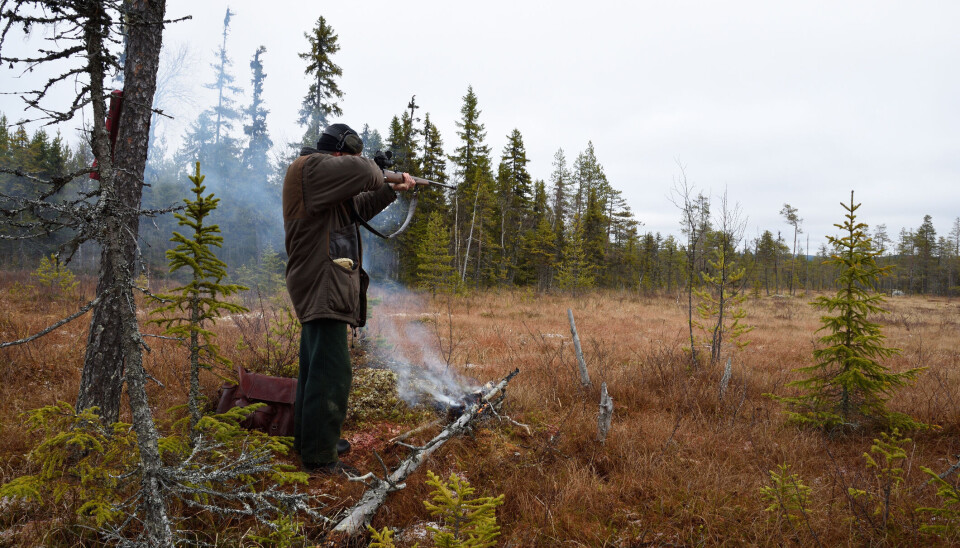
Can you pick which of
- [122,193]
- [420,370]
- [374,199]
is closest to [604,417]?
[420,370]

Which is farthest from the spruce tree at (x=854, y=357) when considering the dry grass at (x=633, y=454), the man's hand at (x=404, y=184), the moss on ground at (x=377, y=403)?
the man's hand at (x=404, y=184)

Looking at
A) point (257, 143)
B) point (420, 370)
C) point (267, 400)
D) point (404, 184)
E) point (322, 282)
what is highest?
point (257, 143)

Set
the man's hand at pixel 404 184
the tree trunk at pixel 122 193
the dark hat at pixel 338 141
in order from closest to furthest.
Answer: the tree trunk at pixel 122 193
the dark hat at pixel 338 141
the man's hand at pixel 404 184

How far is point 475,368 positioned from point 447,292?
41.2 ft

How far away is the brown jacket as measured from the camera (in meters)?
2.73

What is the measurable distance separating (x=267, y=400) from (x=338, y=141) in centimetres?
216

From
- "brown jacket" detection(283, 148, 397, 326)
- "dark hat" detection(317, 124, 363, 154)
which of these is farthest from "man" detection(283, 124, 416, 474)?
"dark hat" detection(317, 124, 363, 154)

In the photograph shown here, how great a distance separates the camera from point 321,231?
2816 millimetres

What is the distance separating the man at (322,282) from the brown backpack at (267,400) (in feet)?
1.54

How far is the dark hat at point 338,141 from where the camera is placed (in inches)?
122

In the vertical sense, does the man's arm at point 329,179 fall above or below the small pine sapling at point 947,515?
above

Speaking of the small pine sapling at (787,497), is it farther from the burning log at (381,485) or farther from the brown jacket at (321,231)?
the brown jacket at (321,231)

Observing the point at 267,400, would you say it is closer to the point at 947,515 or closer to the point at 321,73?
the point at 947,515

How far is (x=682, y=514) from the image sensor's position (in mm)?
2543
